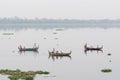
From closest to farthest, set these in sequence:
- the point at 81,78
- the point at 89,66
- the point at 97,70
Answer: the point at 81,78, the point at 97,70, the point at 89,66

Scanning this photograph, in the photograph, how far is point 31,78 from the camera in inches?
1344

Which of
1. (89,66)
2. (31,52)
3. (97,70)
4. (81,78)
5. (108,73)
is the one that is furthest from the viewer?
(31,52)

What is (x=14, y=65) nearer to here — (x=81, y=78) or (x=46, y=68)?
(x=46, y=68)

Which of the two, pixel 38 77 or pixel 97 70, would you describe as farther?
pixel 97 70

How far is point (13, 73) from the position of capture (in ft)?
123

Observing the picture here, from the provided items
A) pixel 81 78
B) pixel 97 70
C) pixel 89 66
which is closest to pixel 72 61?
pixel 89 66

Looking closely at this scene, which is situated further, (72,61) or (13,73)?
(72,61)

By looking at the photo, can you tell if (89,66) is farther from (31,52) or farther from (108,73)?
(31,52)

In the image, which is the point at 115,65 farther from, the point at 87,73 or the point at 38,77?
the point at 38,77

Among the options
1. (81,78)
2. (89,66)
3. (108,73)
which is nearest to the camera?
(81,78)

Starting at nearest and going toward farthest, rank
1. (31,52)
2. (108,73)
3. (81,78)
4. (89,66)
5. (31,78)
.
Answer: (31,78)
(81,78)
(108,73)
(89,66)
(31,52)

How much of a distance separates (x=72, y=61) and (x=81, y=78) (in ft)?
50.2

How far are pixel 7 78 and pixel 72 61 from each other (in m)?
18.1

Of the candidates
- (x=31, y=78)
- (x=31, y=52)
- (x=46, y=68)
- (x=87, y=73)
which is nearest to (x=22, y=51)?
(x=31, y=52)
